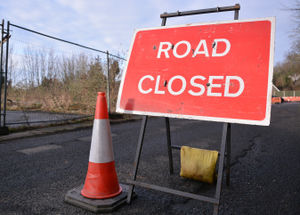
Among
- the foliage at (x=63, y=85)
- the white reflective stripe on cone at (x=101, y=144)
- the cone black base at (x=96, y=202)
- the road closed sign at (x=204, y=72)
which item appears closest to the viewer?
the road closed sign at (x=204, y=72)

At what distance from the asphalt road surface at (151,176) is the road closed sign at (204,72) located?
89cm

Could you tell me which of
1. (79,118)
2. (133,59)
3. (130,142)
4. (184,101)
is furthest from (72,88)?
(184,101)

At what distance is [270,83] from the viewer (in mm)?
1893

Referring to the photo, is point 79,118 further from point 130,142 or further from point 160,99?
point 160,99

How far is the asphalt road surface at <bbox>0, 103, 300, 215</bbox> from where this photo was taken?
7.07 feet

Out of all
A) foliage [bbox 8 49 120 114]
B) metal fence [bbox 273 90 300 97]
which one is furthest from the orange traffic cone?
metal fence [bbox 273 90 300 97]

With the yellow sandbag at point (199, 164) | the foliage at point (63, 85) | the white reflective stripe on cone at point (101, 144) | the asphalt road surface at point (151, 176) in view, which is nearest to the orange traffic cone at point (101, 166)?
the white reflective stripe on cone at point (101, 144)

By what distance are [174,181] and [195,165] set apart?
34 centimetres

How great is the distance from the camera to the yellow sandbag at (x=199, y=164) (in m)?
2.65

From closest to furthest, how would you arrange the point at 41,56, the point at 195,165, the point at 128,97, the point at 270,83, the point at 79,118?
the point at 270,83 → the point at 128,97 → the point at 195,165 → the point at 79,118 → the point at 41,56

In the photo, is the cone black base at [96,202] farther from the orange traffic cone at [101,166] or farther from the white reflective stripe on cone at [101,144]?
the white reflective stripe on cone at [101,144]

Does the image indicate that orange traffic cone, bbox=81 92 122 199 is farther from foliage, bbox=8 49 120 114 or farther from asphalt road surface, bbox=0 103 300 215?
foliage, bbox=8 49 120 114

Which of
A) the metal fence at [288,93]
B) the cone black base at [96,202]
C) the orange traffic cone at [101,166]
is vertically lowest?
the cone black base at [96,202]

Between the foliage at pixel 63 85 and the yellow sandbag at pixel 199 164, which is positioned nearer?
the yellow sandbag at pixel 199 164
